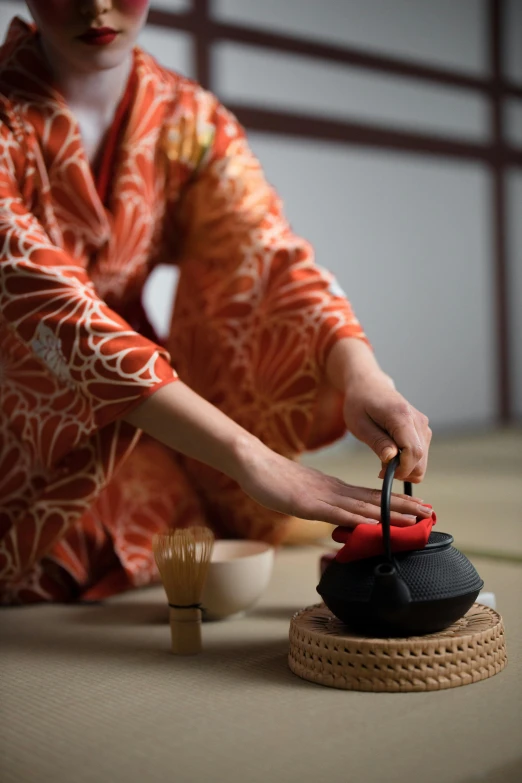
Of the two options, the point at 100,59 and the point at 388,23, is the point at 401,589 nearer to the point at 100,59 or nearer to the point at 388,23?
the point at 100,59

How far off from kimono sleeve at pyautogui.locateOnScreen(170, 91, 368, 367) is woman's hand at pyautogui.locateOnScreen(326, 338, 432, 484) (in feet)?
0.62

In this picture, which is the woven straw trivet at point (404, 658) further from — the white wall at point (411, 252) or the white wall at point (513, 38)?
the white wall at point (513, 38)

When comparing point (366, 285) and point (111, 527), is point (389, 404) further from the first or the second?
point (366, 285)

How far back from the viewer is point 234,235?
2.13 m

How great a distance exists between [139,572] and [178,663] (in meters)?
0.50

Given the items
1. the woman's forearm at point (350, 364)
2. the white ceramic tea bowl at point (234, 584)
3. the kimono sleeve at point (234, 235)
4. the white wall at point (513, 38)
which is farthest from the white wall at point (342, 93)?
the white ceramic tea bowl at point (234, 584)

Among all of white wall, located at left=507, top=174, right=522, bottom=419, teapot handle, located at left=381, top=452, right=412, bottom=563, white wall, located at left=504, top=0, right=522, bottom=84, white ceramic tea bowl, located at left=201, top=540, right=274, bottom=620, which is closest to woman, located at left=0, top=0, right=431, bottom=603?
teapot handle, located at left=381, top=452, right=412, bottom=563

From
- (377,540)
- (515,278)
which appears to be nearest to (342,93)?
(515,278)

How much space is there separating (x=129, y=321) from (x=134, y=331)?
0.46m

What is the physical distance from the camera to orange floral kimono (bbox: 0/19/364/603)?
1.74 m

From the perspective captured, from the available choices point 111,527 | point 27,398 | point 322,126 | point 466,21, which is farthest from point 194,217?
point 466,21

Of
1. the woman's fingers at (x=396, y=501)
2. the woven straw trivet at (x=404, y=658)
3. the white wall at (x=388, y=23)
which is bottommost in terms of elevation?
the woven straw trivet at (x=404, y=658)

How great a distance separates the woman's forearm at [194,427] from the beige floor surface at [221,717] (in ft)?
1.04

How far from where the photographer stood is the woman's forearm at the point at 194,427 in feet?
5.21
